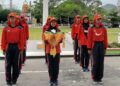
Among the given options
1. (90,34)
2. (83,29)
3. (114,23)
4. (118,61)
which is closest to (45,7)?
(118,61)

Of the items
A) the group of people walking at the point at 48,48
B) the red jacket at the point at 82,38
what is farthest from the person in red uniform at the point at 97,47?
the red jacket at the point at 82,38

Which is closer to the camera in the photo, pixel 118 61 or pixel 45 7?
pixel 118 61

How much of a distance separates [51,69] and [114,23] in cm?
8510

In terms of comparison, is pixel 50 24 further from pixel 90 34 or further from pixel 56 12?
pixel 56 12

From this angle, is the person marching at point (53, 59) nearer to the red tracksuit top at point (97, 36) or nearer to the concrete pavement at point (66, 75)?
the concrete pavement at point (66, 75)

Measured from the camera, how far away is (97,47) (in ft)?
35.8

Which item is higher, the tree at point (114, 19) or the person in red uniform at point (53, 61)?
the person in red uniform at point (53, 61)

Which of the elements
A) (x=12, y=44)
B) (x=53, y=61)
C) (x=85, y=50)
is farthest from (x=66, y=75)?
(x=12, y=44)

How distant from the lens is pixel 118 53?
1866cm

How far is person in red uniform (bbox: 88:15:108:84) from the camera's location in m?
10.9

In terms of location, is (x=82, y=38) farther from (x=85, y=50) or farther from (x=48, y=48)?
(x=48, y=48)

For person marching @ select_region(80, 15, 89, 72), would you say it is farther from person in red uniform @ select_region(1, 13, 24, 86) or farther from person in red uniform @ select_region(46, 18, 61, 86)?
person in red uniform @ select_region(1, 13, 24, 86)

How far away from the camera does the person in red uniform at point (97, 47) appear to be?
35.8 ft

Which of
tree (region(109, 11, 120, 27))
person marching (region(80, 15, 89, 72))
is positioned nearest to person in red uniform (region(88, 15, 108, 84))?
person marching (region(80, 15, 89, 72))
